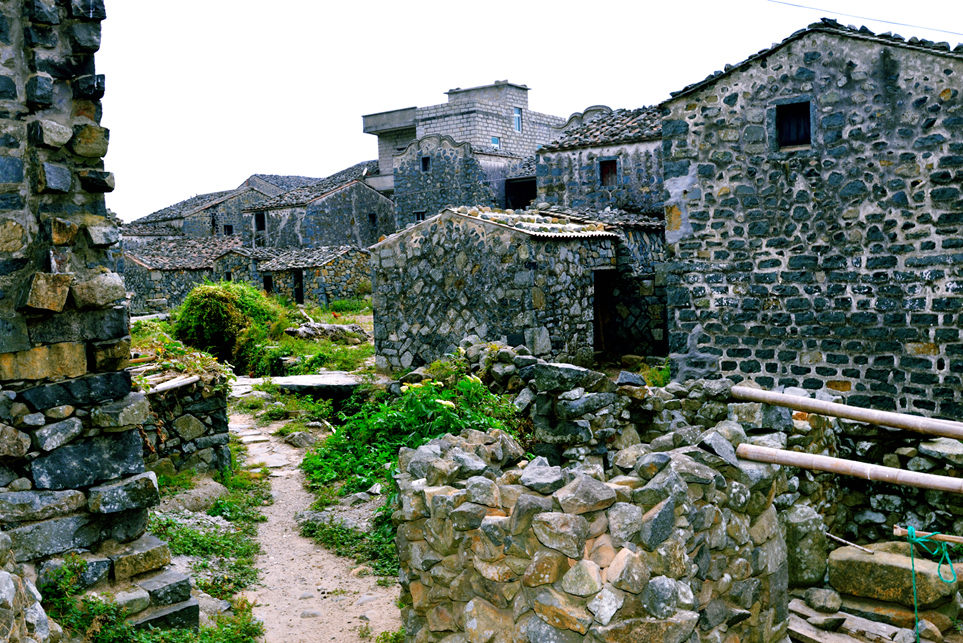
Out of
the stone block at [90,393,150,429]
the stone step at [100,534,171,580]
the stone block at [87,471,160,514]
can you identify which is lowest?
the stone step at [100,534,171,580]

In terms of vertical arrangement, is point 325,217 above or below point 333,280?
above

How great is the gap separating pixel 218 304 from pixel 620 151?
38.8 feet

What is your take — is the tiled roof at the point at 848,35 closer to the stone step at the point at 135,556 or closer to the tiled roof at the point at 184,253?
the stone step at the point at 135,556

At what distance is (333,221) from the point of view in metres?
36.8

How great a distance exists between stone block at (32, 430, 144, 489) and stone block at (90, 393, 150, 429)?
0.15 metres

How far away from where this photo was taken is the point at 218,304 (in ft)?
55.7

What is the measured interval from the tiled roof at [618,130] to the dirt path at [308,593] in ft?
52.1

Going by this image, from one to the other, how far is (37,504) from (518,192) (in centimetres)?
2760

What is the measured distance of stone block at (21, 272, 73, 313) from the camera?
533 cm

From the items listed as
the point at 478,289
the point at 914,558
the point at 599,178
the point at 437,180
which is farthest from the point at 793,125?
the point at 437,180

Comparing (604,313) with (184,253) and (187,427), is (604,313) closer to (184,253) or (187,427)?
(187,427)

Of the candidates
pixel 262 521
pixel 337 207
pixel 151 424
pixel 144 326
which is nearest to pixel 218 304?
pixel 144 326

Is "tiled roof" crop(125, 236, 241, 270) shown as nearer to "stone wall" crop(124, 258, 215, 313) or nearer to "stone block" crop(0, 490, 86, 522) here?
"stone wall" crop(124, 258, 215, 313)

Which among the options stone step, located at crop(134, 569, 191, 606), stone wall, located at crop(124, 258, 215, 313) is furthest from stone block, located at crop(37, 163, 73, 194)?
stone wall, located at crop(124, 258, 215, 313)
